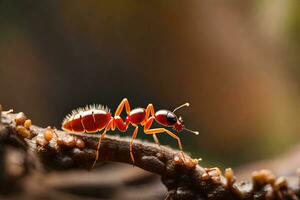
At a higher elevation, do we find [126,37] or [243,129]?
[126,37]

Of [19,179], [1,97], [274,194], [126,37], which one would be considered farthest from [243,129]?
→ [19,179]

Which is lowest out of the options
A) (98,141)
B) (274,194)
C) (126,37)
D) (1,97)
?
(274,194)

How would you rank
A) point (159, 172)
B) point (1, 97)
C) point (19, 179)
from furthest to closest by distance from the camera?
→ 1. point (1, 97)
2. point (159, 172)
3. point (19, 179)

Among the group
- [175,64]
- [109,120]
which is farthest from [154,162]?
[175,64]

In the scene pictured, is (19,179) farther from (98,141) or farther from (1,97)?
(1,97)

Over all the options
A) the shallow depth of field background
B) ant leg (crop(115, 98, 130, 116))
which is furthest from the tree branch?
the shallow depth of field background

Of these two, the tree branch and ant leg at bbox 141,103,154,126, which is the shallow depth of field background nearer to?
ant leg at bbox 141,103,154,126
